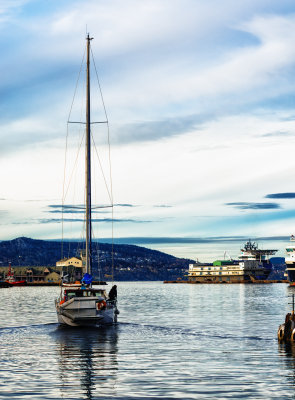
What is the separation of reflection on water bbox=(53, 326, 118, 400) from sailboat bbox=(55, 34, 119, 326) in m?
0.94

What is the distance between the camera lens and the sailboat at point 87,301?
165 feet

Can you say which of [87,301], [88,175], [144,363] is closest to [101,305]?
[87,301]

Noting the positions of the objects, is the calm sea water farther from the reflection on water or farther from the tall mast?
the tall mast

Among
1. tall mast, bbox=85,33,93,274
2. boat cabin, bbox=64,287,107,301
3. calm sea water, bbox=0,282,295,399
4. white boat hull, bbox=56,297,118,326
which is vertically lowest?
calm sea water, bbox=0,282,295,399

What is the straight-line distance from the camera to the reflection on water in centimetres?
2673

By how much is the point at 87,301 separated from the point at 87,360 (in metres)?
14.7

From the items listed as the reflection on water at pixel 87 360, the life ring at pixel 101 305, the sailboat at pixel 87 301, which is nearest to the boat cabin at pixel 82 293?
the sailboat at pixel 87 301

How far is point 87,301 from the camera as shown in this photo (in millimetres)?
49969

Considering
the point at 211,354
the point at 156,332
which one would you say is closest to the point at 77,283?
the point at 156,332

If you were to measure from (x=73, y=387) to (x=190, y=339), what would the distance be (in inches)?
852

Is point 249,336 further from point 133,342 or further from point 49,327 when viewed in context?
point 49,327

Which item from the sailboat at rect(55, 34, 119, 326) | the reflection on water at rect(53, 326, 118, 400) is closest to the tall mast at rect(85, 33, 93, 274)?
the sailboat at rect(55, 34, 119, 326)

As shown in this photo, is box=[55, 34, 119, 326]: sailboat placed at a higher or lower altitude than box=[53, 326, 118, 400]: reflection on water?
higher

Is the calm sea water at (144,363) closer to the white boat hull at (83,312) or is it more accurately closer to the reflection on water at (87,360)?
the reflection on water at (87,360)
